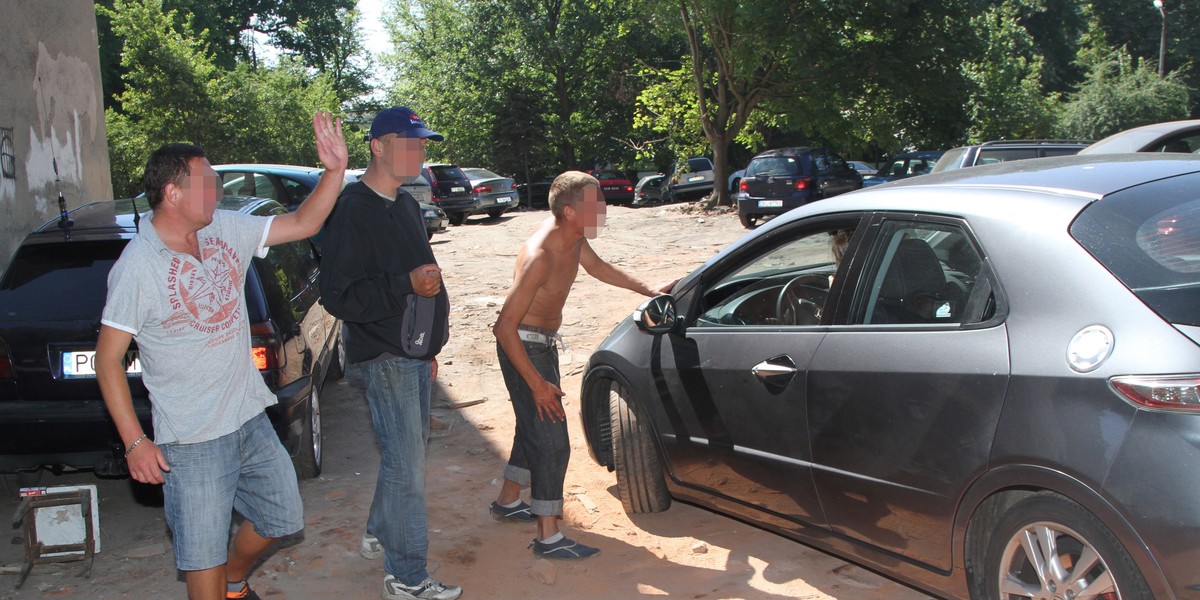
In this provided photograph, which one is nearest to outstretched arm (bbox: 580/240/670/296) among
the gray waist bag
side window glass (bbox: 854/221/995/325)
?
the gray waist bag

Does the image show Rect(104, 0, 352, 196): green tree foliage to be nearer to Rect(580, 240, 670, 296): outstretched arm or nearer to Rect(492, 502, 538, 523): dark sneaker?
Rect(492, 502, 538, 523): dark sneaker

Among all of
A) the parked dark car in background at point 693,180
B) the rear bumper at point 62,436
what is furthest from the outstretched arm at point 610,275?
the parked dark car in background at point 693,180

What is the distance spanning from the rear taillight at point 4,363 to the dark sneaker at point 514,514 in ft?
8.17

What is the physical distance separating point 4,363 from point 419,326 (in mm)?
2491

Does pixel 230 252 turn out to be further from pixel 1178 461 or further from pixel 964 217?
pixel 1178 461

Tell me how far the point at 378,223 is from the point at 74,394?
221cm

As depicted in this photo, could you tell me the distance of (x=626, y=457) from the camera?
471cm

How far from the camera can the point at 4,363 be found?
15.5 ft

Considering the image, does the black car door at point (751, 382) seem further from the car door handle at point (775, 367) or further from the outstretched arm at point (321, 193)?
the outstretched arm at point (321, 193)

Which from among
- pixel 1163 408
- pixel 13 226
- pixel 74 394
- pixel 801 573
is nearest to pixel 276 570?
pixel 74 394

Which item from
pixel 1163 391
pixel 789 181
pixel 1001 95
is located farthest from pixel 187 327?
pixel 1001 95

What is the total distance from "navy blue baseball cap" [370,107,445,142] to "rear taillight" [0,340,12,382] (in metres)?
2.41

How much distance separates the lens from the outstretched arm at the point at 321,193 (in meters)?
3.30

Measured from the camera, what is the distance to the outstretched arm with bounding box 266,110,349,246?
10.8ft
